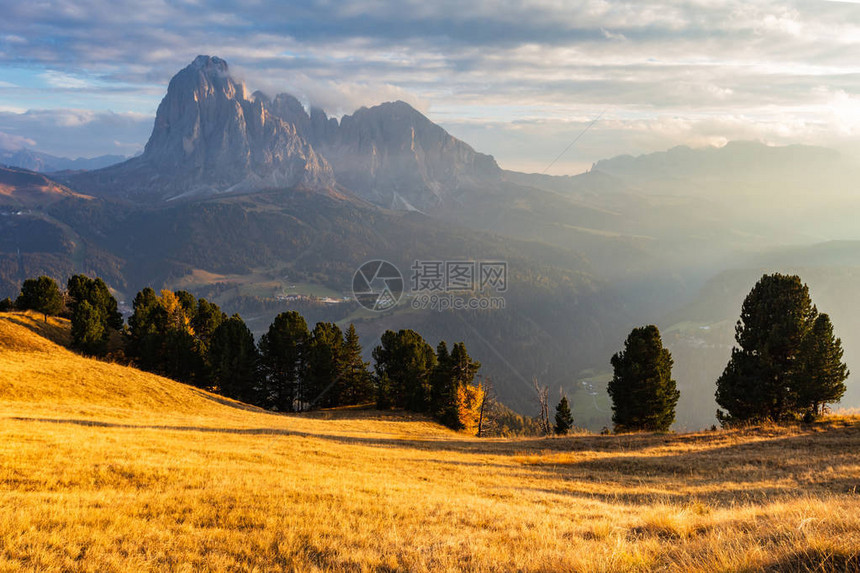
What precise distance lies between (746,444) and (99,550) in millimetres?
28996

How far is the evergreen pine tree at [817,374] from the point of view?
29.9 metres

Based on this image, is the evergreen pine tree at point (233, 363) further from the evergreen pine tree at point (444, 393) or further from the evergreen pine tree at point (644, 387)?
the evergreen pine tree at point (644, 387)

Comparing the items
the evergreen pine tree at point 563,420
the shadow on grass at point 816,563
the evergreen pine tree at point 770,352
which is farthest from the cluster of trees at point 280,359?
the shadow on grass at point 816,563

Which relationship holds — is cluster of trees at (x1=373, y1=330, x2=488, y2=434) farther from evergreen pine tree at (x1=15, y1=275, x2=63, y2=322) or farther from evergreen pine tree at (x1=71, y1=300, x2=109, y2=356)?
evergreen pine tree at (x1=15, y1=275, x2=63, y2=322)

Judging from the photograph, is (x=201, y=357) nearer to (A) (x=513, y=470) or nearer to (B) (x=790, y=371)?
(A) (x=513, y=470)

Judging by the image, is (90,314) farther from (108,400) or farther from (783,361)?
(783,361)

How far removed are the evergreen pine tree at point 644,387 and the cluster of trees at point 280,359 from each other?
17715mm

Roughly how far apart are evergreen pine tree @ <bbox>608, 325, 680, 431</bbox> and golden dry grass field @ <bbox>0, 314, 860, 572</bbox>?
1239 centimetres

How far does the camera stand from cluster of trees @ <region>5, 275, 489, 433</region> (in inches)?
2092

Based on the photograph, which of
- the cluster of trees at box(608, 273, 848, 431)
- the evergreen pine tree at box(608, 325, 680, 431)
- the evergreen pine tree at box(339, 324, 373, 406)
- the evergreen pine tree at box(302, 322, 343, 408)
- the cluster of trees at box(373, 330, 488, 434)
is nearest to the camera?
the cluster of trees at box(608, 273, 848, 431)

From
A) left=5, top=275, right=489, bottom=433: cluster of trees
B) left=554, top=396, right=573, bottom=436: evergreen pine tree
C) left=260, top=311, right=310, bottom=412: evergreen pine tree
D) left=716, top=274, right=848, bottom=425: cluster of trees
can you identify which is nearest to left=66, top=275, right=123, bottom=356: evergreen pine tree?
left=5, top=275, right=489, bottom=433: cluster of trees

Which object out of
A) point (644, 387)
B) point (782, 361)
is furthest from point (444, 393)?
point (782, 361)

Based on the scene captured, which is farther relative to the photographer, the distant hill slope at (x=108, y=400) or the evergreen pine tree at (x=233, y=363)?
the evergreen pine tree at (x=233, y=363)

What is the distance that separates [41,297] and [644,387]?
2909 inches
